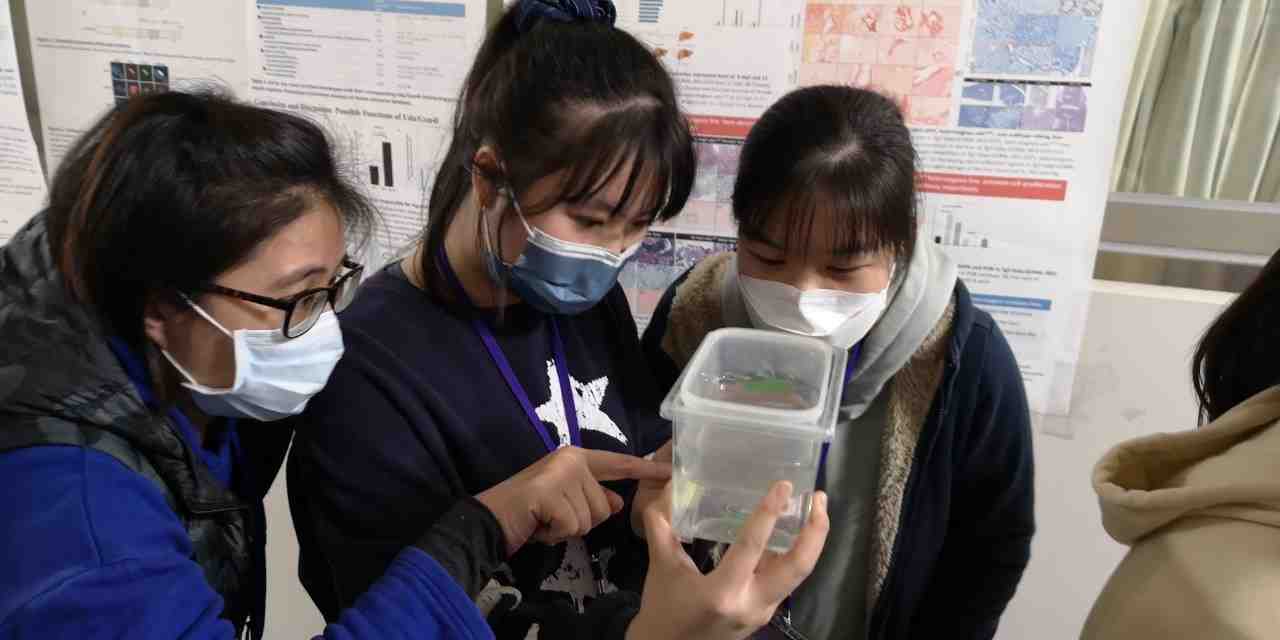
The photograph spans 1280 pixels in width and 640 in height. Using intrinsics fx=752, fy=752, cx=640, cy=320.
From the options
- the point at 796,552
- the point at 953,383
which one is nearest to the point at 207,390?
the point at 796,552

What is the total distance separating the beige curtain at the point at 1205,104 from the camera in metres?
1.35

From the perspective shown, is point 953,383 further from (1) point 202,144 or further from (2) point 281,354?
(1) point 202,144

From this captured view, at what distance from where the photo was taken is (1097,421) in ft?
4.93

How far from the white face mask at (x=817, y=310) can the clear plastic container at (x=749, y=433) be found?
208 millimetres

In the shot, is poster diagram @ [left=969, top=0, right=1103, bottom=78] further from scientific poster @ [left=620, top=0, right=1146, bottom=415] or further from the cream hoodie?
the cream hoodie

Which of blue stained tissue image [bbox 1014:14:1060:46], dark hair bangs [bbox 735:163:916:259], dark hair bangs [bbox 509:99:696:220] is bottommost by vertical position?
dark hair bangs [bbox 735:163:916:259]

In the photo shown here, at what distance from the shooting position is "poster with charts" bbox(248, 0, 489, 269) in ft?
5.16

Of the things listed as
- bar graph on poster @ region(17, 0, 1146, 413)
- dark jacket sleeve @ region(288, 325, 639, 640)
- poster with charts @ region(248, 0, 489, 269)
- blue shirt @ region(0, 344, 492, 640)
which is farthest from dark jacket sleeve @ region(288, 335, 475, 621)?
poster with charts @ region(248, 0, 489, 269)

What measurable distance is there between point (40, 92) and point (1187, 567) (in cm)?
237

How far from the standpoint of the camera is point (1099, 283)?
1.45 m

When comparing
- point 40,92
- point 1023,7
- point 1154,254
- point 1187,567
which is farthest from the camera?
point 40,92

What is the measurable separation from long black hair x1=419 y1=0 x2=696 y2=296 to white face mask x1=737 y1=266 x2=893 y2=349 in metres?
0.18

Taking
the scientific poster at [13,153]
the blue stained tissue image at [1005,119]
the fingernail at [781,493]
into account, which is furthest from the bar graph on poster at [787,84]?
the fingernail at [781,493]

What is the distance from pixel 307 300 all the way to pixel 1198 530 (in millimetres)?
904
